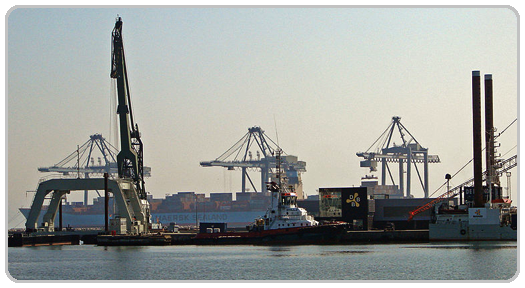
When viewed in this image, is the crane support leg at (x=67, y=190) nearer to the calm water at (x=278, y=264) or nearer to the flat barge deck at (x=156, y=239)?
the flat barge deck at (x=156, y=239)

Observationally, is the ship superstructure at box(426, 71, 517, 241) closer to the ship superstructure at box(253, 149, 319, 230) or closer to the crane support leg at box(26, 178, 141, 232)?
the ship superstructure at box(253, 149, 319, 230)

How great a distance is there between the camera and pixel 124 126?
90875mm

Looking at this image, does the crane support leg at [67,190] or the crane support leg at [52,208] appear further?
the crane support leg at [52,208]

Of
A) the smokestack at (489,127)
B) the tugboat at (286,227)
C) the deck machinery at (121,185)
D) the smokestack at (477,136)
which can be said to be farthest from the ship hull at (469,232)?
the deck machinery at (121,185)

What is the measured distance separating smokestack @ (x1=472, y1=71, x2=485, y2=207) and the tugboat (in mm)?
12312

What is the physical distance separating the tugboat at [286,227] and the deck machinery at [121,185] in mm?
12465

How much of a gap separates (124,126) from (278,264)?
42.2 meters

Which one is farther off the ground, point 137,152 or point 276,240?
point 137,152

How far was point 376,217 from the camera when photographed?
97.4m

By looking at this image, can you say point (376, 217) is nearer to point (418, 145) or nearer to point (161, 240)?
point (161, 240)

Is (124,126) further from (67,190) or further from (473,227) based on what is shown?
(473,227)

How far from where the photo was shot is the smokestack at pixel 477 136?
76.9 meters

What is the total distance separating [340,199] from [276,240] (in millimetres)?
17168

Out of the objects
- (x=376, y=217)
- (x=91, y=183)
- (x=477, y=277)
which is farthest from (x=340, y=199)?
(x=477, y=277)
